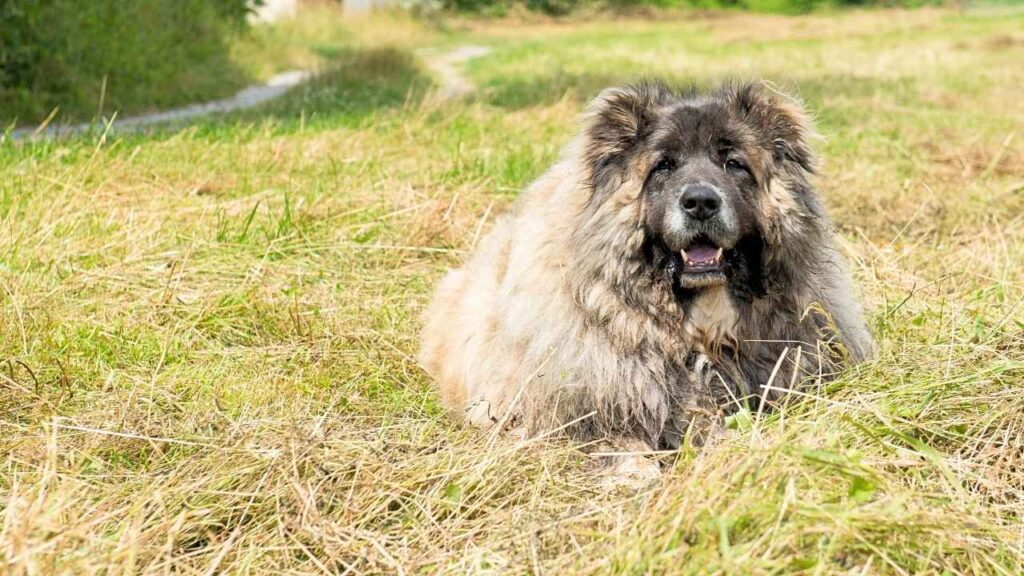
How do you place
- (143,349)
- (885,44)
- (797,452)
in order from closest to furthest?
(797,452)
(143,349)
(885,44)

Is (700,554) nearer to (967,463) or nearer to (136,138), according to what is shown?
(967,463)

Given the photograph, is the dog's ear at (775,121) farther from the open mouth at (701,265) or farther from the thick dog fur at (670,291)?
the open mouth at (701,265)

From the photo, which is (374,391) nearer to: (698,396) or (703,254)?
(698,396)

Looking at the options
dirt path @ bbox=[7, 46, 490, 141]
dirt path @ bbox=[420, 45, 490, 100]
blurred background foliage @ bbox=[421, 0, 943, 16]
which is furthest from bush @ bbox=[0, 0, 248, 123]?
blurred background foliage @ bbox=[421, 0, 943, 16]

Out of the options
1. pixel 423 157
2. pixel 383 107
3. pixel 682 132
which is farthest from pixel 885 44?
pixel 682 132

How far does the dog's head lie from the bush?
5991 millimetres

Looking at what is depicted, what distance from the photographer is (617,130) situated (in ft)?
13.8

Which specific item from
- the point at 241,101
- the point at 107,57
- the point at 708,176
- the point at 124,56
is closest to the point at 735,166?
the point at 708,176

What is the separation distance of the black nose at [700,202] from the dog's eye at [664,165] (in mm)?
246

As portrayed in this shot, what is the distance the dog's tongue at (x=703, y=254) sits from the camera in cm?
399

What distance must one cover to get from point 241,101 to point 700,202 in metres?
12.2

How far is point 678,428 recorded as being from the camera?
409 cm

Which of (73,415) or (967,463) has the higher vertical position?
(967,463)

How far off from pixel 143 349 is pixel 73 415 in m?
0.80
